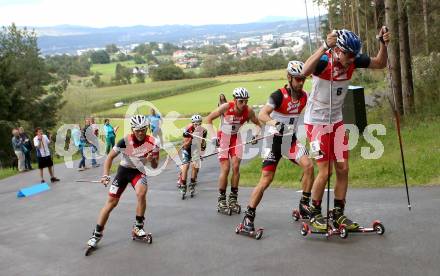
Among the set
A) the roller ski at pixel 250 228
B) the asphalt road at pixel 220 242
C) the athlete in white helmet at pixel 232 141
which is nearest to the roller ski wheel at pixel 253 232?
the roller ski at pixel 250 228

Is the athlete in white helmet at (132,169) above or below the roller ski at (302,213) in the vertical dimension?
above

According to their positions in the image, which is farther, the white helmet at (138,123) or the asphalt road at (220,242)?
the white helmet at (138,123)

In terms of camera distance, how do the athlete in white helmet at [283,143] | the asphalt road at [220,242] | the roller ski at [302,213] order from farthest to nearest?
the roller ski at [302,213] → the athlete in white helmet at [283,143] → the asphalt road at [220,242]

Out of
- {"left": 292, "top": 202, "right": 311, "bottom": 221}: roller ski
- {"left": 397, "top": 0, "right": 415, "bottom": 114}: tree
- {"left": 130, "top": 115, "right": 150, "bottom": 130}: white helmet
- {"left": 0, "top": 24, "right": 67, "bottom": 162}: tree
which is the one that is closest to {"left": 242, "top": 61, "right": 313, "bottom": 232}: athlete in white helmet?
{"left": 292, "top": 202, "right": 311, "bottom": 221}: roller ski

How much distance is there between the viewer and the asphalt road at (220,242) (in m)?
7.15

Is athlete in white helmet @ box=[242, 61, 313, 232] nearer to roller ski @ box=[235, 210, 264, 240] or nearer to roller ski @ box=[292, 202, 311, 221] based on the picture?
roller ski @ box=[235, 210, 264, 240]

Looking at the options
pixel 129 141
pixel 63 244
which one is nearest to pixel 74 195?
pixel 63 244

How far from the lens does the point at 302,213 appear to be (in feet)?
31.1

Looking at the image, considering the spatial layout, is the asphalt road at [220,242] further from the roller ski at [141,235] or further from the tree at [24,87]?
the tree at [24,87]

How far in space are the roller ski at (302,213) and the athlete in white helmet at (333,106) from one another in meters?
0.76

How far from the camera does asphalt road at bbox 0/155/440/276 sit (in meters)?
7.15

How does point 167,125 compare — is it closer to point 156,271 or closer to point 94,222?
point 94,222

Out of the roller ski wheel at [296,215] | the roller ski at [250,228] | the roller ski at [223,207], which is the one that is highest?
the roller ski at [250,228]

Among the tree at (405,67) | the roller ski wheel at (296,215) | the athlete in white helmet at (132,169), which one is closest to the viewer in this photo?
the athlete in white helmet at (132,169)
